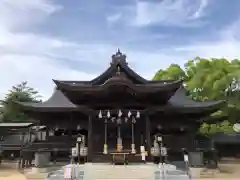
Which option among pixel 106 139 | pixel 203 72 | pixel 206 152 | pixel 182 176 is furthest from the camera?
pixel 203 72

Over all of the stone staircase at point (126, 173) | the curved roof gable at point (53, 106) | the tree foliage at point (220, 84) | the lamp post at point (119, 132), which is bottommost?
the stone staircase at point (126, 173)

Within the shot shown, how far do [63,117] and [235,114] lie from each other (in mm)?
16254

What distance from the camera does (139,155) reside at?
48.9 feet

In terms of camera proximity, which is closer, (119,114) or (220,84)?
(119,114)

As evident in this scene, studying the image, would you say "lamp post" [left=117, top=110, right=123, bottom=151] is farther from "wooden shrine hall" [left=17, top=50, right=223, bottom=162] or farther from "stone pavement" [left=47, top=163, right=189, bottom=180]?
"stone pavement" [left=47, top=163, right=189, bottom=180]

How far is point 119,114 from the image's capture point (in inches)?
585

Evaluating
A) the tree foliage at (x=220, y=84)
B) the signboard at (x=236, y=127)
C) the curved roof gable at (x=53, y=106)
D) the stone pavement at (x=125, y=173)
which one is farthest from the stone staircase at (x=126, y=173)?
the signboard at (x=236, y=127)

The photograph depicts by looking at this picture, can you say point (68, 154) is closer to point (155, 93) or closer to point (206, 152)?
point (155, 93)

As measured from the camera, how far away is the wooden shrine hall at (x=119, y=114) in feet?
49.0

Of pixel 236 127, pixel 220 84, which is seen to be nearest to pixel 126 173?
pixel 220 84

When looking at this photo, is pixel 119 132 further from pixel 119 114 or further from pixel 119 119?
pixel 119 114

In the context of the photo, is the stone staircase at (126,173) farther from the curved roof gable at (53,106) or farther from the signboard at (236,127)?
the signboard at (236,127)

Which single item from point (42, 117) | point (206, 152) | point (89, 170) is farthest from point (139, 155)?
point (42, 117)

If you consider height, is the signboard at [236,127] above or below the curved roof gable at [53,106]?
below
